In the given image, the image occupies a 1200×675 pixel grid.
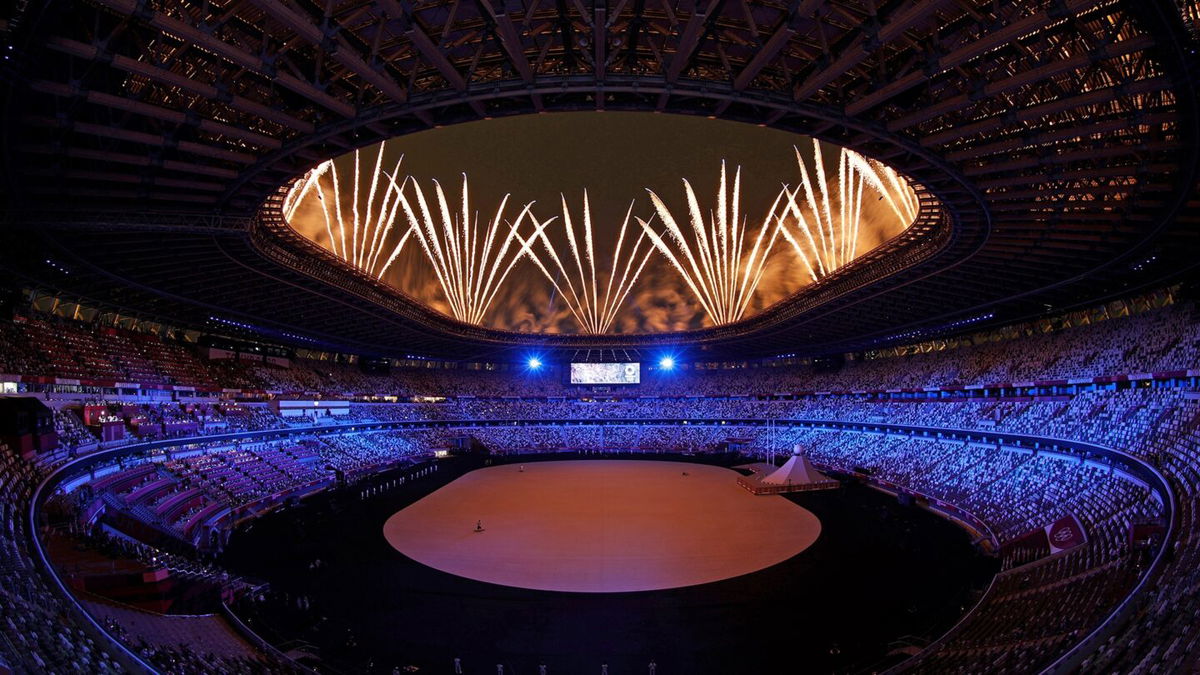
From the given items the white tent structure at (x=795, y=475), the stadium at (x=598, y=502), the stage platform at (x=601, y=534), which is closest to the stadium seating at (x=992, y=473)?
the stadium at (x=598, y=502)

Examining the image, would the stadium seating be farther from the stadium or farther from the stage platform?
the stage platform

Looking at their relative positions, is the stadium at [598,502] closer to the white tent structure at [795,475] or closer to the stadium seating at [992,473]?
the stadium seating at [992,473]

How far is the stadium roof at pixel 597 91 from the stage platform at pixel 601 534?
1707cm

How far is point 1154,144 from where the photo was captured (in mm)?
15031

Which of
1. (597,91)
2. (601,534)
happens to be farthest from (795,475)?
(597,91)

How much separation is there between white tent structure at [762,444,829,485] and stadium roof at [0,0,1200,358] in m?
24.9

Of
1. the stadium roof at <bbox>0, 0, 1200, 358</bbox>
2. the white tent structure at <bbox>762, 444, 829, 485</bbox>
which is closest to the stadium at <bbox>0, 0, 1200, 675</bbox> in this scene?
the stadium roof at <bbox>0, 0, 1200, 358</bbox>

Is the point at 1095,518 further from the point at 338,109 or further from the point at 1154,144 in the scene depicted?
the point at 338,109

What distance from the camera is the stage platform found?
25.5 m

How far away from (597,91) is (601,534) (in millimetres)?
24727

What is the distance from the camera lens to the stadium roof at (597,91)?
456 inches

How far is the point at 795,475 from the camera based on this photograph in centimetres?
4422

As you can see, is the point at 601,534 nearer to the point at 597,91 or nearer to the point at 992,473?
the point at 992,473

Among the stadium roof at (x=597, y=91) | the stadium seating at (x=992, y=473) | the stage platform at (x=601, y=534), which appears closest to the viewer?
the stadium roof at (x=597, y=91)
